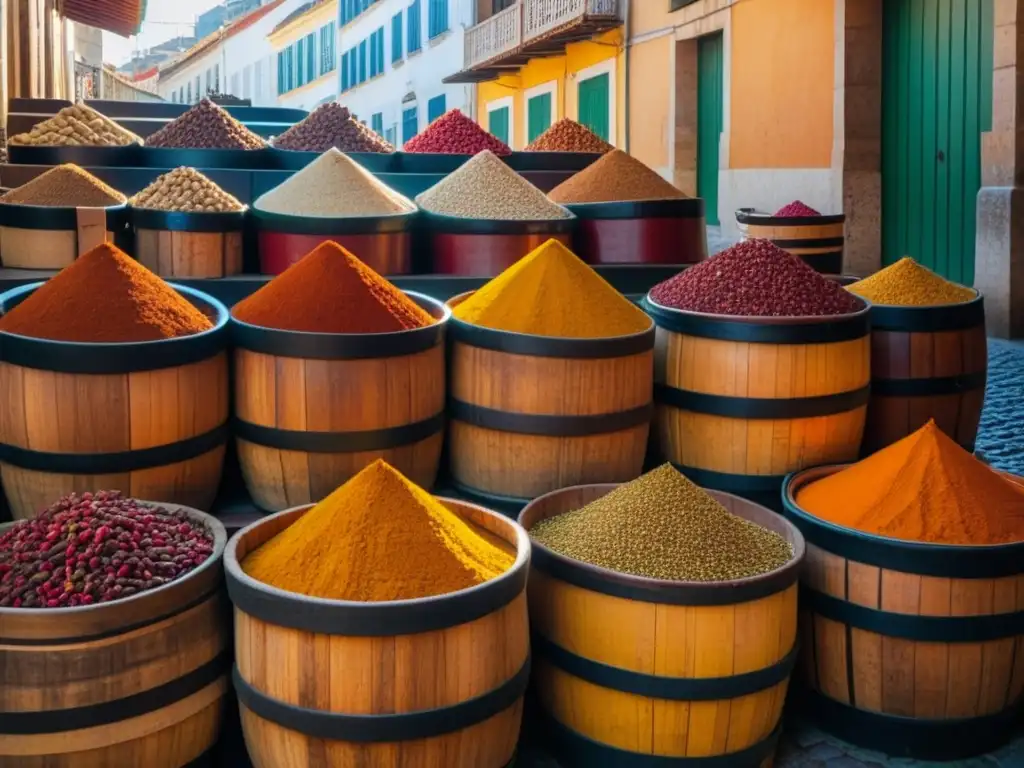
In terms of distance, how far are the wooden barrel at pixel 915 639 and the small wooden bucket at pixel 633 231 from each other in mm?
1967

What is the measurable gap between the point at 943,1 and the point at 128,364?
32.2ft

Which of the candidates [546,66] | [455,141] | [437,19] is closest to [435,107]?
[437,19]

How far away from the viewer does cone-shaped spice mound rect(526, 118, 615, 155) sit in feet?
21.3

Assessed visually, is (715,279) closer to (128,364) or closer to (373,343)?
(373,343)

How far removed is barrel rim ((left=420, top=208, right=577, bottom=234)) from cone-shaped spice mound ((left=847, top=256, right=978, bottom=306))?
117 centimetres

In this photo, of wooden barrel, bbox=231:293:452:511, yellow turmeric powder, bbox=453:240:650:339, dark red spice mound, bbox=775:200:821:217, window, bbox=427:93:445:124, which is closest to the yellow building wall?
dark red spice mound, bbox=775:200:821:217

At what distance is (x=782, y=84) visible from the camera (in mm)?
13203

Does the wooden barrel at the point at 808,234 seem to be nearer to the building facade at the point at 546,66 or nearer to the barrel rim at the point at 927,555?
the barrel rim at the point at 927,555

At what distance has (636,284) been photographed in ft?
15.4

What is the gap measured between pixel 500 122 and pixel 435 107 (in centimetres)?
410

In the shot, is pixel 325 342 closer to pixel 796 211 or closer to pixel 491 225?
pixel 491 225

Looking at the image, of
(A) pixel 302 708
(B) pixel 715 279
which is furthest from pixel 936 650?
(A) pixel 302 708

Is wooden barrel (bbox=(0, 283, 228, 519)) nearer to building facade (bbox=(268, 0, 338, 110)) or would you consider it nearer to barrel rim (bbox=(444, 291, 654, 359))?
barrel rim (bbox=(444, 291, 654, 359))

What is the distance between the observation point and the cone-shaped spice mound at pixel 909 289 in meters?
3.92
